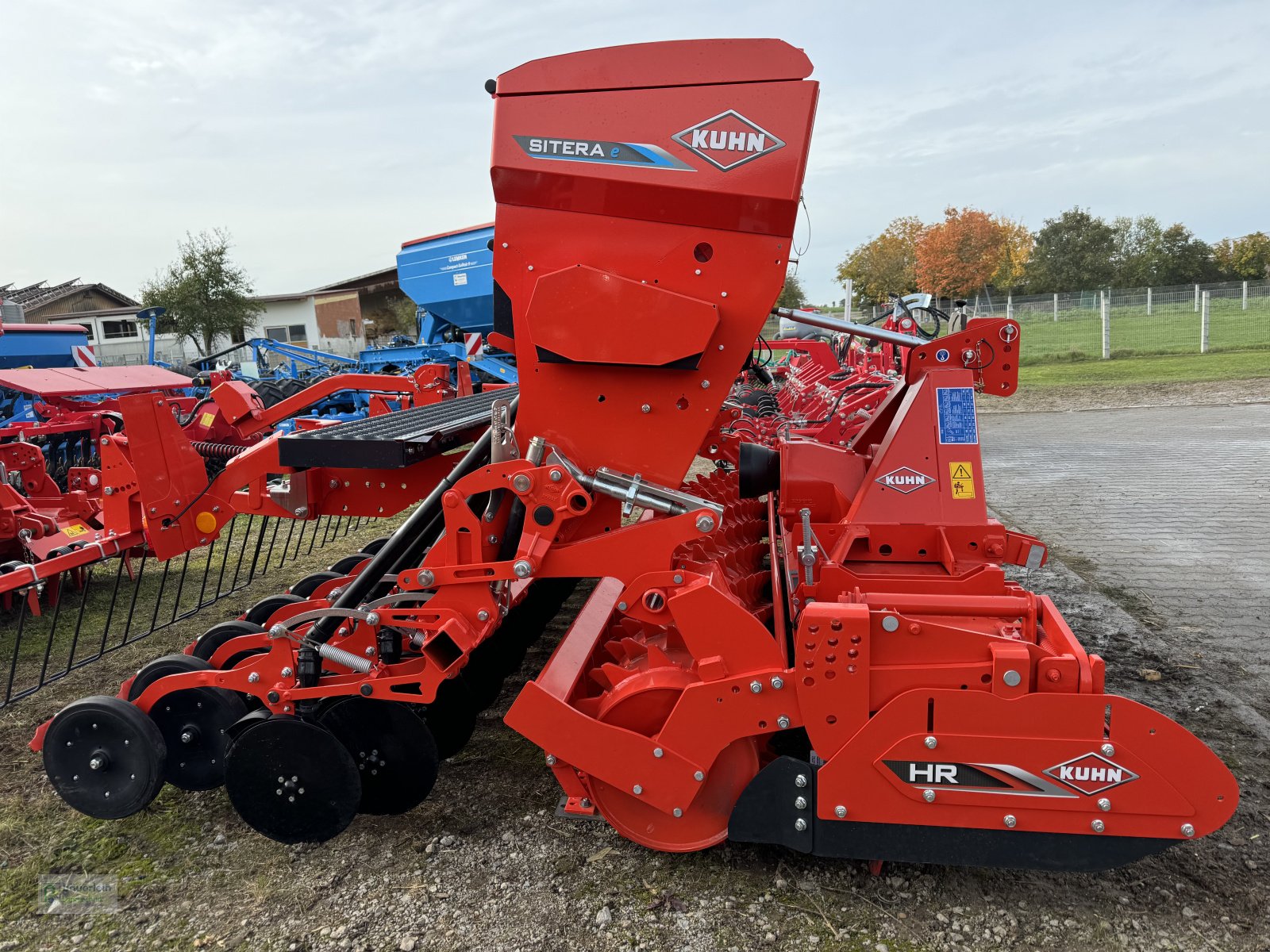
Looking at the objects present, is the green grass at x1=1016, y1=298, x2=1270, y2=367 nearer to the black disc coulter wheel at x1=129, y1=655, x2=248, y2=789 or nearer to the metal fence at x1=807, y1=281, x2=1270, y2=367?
the metal fence at x1=807, y1=281, x2=1270, y2=367

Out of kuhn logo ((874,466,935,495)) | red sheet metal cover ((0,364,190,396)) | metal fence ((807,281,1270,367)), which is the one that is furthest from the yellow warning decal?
metal fence ((807,281,1270,367))

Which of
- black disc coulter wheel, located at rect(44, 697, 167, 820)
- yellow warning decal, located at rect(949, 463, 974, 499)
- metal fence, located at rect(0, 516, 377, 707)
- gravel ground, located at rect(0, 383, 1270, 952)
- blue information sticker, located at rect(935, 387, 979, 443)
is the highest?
blue information sticker, located at rect(935, 387, 979, 443)

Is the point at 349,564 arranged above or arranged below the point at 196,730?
above

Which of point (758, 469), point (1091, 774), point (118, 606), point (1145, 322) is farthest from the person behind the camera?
point (1145, 322)

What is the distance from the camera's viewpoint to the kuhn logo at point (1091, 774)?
96.1 inches

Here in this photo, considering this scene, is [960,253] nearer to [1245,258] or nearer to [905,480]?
[1245,258]

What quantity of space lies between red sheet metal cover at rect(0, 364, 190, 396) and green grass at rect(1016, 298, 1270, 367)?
2238cm

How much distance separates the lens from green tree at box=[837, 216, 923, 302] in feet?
148

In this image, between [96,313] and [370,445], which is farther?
[96,313]

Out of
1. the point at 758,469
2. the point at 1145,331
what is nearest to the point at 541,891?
the point at 758,469

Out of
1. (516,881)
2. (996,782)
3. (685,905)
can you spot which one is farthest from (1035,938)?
(516,881)

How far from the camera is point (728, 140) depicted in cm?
263

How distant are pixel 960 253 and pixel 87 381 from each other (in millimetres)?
42482

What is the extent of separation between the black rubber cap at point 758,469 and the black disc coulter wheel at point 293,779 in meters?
2.23
